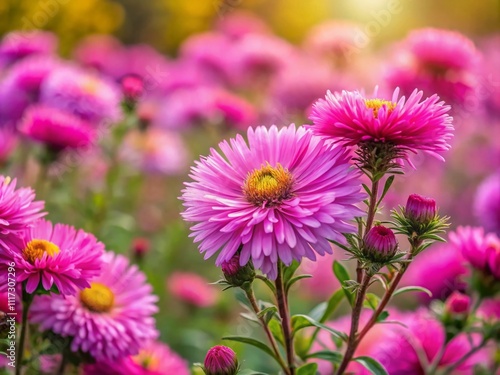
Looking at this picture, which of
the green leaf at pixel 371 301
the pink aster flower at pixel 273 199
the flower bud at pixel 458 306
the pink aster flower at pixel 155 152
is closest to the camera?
the pink aster flower at pixel 273 199

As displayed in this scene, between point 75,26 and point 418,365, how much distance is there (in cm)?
398

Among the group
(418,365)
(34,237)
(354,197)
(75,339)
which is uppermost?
(354,197)

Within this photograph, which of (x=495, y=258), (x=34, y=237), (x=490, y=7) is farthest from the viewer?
(x=490, y=7)

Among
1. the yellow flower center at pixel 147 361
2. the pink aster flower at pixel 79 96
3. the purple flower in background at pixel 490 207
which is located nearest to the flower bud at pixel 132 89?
the pink aster flower at pixel 79 96

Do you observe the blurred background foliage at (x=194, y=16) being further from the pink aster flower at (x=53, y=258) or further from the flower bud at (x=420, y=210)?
the flower bud at (x=420, y=210)

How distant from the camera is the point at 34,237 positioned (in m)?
1.41

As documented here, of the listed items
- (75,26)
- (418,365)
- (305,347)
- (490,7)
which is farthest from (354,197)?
(490,7)

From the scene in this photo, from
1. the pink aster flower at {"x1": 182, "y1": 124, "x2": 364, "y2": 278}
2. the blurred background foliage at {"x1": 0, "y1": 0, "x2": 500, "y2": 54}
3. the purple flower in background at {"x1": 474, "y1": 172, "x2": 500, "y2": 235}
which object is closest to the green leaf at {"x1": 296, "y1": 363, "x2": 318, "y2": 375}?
the pink aster flower at {"x1": 182, "y1": 124, "x2": 364, "y2": 278}

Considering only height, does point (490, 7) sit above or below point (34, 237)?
above

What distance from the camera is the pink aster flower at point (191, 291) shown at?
2969 millimetres

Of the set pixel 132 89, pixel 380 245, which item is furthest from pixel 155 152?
pixel 380 245

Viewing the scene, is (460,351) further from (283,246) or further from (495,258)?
(283,246)

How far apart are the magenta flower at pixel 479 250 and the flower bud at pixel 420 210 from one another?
53 cm

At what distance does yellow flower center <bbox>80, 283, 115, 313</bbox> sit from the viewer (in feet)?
5.15
